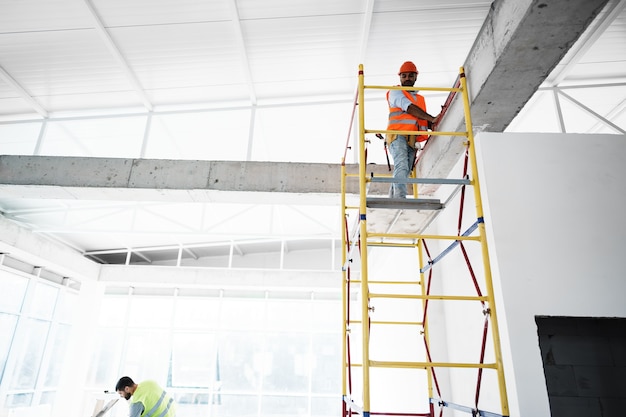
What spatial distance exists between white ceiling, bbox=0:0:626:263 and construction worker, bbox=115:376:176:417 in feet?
12.1

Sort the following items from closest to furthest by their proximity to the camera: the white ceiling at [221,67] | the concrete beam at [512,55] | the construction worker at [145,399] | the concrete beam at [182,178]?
the concrete beam at [512,55]
the white ceiling at [221,67]
the construction worker at [145,399]
the concrete beam at [182,178]

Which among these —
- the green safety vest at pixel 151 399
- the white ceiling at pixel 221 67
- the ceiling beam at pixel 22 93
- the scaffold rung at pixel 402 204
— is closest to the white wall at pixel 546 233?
the scaffold rung at pixel 402 204

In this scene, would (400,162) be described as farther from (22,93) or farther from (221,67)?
(22,93)

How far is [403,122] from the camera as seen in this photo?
3807mm

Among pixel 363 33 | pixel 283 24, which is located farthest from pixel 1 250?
pixel 363 33

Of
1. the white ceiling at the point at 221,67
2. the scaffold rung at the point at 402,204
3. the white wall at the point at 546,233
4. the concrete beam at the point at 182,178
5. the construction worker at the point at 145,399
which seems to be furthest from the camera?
the concrete beam at the point at 182,178

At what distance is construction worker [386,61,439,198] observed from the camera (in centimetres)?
372

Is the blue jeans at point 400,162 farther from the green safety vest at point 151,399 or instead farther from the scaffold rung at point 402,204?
the green safety vest at point 151,399

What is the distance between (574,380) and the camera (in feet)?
11.6

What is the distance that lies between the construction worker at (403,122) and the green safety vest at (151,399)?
490 centimetres

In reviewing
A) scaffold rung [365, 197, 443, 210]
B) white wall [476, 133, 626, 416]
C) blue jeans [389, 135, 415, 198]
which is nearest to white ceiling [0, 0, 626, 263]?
blue jeans [389, 135, 415, 198]

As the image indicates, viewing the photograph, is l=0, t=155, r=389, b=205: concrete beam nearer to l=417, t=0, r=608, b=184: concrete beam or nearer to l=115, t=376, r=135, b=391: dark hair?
l=417, t=0, r=608, b=184: concrete beam

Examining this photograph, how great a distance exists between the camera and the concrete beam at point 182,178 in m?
6.15

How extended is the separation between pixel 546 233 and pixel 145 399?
19.4 feet
